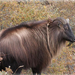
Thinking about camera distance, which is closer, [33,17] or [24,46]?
[24,46]

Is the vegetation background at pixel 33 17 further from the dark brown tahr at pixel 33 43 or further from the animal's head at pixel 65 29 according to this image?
the animal's head at pixel 65 29

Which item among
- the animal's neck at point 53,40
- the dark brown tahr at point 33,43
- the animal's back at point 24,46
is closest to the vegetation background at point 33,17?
the animal's neck at point 53,40

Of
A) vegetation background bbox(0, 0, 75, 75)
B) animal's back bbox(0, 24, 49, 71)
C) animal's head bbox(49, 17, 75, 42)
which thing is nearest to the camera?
animal's back bbox(0, 24, 49, 71)

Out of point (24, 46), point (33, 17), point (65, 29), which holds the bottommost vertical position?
point (24, 46)

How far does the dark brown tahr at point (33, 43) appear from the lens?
4609mm

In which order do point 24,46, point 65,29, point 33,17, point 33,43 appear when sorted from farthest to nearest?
point 33,17 < point 65,29 < point 33,43 < point 24,46

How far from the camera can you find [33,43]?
487cm

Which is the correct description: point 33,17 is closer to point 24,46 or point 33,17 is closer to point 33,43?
point 33,43

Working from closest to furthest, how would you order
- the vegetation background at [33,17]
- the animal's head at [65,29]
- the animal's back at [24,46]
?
the animal's back at [24,46] → the animal's head at [65,29] → the vegetation background at [33,17]

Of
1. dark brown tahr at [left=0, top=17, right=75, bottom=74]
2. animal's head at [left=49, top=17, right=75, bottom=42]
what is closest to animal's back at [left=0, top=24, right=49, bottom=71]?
dark brown tahr at [left=0, top=17, right=75, bottom=74]

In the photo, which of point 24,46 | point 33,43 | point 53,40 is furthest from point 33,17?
point 24,46

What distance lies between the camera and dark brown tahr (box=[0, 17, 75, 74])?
461 cm

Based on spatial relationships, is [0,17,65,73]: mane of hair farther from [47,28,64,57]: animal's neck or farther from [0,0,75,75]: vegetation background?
[0,0,75,75]: vegetation background

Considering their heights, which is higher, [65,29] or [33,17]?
[33,17]
